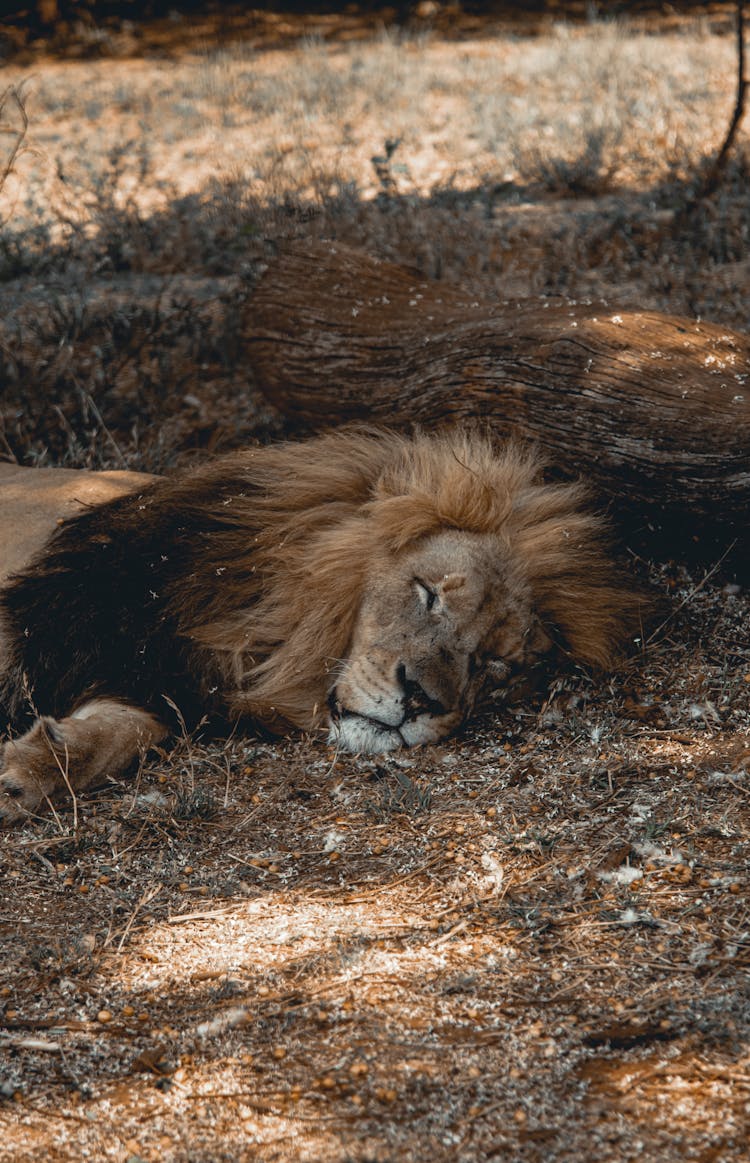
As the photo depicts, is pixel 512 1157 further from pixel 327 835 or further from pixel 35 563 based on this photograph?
pixel 35 563

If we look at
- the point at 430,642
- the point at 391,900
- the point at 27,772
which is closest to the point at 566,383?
the point at 430,642

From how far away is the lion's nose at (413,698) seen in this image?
3057 millimetres

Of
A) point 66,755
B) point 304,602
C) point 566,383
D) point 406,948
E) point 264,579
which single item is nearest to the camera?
point 406,948

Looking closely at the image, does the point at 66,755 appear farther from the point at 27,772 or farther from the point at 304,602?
the point at 304,602

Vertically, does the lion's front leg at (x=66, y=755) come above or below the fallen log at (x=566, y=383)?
below

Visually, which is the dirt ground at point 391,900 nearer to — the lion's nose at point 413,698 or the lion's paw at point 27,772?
the lion's paw at point 27,772

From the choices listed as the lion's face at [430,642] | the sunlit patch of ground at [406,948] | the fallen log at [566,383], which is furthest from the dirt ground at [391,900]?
the fallen log at [566,383]

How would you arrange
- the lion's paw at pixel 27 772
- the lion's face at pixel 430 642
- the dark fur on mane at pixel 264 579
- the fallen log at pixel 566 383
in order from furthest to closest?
the fallen log at pixel 566 383
the dark fur on mane at pixel 264 579
the lion's face at pixel 430 642
the lion's paw at pixel 27 772

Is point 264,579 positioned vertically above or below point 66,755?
above

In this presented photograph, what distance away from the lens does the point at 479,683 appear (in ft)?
10.6

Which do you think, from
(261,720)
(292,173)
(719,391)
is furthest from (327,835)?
(292,173)

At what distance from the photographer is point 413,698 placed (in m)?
3.07

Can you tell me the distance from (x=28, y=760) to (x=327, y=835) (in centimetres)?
82

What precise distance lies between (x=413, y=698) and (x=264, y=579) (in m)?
0.62
